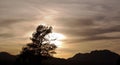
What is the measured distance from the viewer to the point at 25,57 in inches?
2753

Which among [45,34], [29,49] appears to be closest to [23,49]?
[29,49]

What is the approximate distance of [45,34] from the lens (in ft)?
234

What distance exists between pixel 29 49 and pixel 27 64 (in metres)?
3.25

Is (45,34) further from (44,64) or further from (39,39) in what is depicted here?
(44,64)

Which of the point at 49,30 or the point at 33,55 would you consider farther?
the point at 49,30

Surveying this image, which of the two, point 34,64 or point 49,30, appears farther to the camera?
point 49,30

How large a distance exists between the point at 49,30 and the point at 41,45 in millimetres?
5253

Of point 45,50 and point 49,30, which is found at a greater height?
point 49,30

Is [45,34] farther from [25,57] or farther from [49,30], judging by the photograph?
[25,57]

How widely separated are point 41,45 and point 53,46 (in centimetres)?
262

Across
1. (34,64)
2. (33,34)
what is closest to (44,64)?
(34,64)

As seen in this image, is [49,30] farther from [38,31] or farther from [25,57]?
[25,57]

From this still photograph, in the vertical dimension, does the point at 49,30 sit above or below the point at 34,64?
above

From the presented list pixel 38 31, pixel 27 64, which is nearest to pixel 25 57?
pixel 27 64
